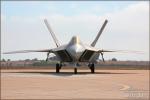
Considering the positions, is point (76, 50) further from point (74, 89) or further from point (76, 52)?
point (74, 89)

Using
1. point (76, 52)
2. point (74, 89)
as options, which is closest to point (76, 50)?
point (76, 52)

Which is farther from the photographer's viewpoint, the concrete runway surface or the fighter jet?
the fighter jet

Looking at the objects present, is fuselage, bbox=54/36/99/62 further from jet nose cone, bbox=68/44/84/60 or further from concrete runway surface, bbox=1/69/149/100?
concrete runway surface, bbox=1/69/149/100

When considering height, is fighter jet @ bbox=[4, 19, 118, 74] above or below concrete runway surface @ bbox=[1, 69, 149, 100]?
above

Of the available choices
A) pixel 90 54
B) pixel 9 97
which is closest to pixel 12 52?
pixel 90 54

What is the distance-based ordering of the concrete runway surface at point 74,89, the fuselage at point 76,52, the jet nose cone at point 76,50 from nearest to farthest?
the concrete runway surface at point 74,89
the jet nose cone at point 76,50
the fuselage at point 76,52

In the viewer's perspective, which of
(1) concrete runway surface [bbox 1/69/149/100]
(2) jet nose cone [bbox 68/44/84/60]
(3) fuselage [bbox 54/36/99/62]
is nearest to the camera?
(1) concrete runway surface [bbox 1/69/149/100]

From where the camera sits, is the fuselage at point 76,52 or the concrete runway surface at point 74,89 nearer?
the concrete runway surface at point 74,89

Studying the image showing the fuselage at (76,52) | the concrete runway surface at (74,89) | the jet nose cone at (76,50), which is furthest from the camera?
Result: the fuselage at (76,52)

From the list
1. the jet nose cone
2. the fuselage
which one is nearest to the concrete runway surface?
the jet nose cone

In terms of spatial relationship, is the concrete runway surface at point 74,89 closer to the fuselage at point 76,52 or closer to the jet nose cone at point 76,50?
the jet nose cone at point 76,50

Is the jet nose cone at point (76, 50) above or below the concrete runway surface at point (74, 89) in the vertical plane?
above

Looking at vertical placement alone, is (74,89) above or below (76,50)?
below

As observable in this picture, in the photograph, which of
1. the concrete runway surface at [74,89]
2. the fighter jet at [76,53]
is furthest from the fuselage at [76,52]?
the concrete runway surface at [74,89]
